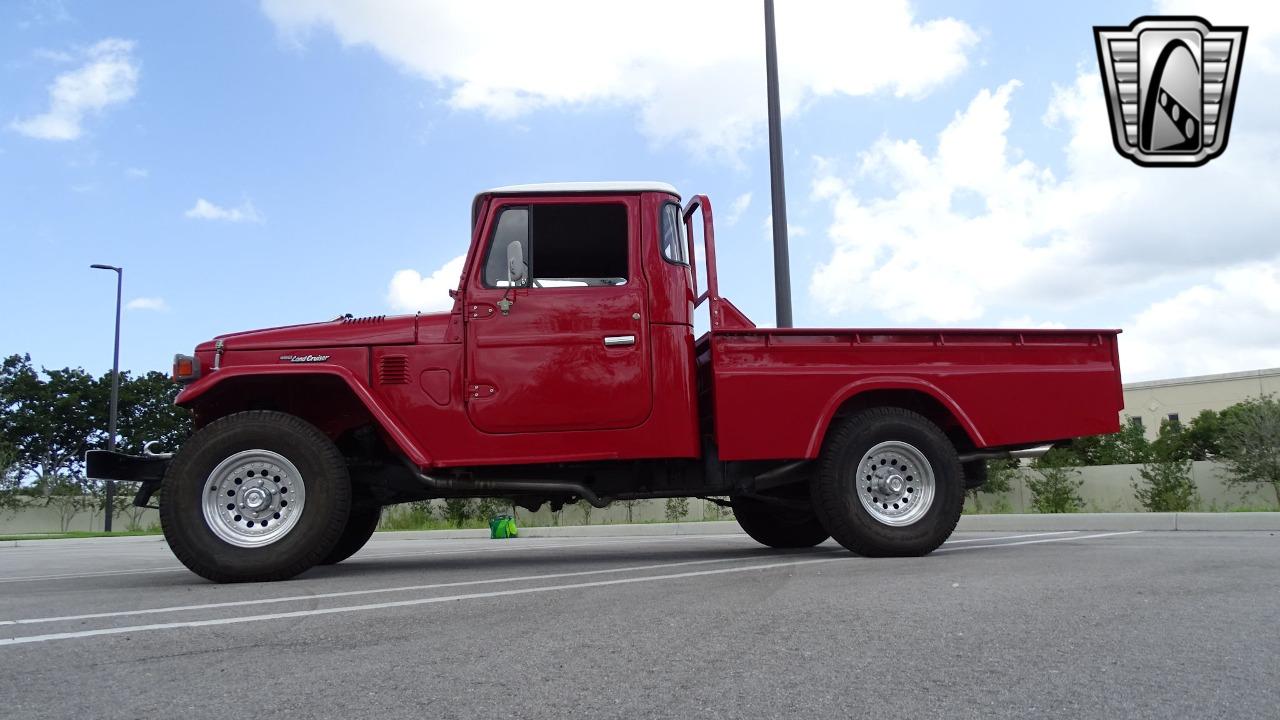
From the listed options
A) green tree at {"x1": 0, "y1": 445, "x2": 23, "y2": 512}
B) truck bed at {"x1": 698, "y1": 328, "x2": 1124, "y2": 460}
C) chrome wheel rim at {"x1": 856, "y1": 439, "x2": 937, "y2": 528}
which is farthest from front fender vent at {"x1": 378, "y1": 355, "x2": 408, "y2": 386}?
green tree at {"x1": 0, "y1": 445, "x2": 23, "y2": 512}

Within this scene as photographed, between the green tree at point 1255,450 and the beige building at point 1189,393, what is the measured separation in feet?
134

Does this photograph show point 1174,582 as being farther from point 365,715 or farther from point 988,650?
point 365,715

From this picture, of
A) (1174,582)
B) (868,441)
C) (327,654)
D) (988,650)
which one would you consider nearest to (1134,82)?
(868,441)

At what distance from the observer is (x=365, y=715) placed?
7.14 ft

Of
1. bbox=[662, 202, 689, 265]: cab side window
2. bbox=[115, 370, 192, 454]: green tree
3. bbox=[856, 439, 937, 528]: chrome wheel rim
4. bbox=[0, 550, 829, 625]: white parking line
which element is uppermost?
bbox=[115, 370, 192, 454]: green tree

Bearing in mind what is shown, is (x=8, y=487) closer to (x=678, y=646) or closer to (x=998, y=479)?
(x=998, y=479)

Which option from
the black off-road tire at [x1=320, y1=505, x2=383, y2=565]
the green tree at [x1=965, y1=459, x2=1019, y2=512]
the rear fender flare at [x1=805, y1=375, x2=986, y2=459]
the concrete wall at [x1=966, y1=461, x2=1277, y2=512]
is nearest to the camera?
the rear fender flare at [x1=805, y1=375, x2=986, y2=459]

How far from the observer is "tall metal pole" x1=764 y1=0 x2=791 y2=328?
9.74 metres

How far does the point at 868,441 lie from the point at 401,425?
3.05 metres

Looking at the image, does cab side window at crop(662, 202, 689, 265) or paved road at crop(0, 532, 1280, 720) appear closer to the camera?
paved road at crop(0, 532, 1280, 720)

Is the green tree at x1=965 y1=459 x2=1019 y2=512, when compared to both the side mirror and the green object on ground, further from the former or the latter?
the side mirror

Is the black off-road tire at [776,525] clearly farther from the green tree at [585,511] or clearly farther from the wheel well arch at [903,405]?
the green tree at [585,511]

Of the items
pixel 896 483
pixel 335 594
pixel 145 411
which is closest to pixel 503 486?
pixel 335 594

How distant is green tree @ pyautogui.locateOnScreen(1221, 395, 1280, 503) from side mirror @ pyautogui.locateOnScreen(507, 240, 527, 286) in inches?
698
